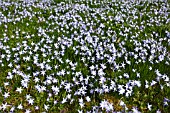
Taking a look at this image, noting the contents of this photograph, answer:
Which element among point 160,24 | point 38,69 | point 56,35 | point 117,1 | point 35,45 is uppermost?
point 117,1

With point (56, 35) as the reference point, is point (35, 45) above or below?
below

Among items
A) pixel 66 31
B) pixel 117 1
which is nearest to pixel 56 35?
pixel 66 31

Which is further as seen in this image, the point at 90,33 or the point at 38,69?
the point at 90,33

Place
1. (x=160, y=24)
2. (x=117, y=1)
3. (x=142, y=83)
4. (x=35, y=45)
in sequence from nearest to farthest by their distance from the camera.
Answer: (x=142, y=83) → (x=35, y=45) → (x=160, y=24) → (x=117, y=1)

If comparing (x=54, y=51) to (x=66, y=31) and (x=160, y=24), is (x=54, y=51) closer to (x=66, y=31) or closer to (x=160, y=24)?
(x=66, y=31)

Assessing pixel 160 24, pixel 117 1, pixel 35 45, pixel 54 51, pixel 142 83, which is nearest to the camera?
pixel 142 83

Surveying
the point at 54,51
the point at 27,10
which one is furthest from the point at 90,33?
the point at 27,10

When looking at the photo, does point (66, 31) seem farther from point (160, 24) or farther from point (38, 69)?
point (160, 24)
